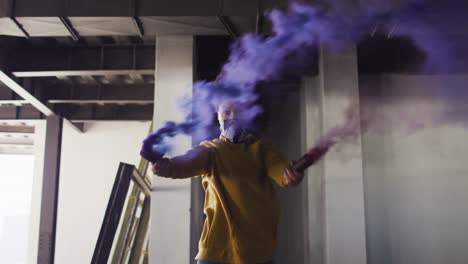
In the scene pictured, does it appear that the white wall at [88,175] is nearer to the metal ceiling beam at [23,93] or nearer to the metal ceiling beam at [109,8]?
the metal ceiling beam at [23,93]

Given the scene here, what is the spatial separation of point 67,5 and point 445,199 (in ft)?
10.5

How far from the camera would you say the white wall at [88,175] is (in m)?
7.51

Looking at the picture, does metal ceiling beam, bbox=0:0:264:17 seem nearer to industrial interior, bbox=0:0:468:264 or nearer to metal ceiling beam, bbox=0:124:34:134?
industrial interior, bbox=0:0:468:264

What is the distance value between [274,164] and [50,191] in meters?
5.55

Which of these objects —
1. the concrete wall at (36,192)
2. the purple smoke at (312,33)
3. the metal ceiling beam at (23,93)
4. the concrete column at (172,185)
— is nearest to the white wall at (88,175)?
the concrete wall at (36,192)

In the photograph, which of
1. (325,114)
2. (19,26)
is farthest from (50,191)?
(325,114)

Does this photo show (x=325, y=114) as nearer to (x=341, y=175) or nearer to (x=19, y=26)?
(x=341, y=175)

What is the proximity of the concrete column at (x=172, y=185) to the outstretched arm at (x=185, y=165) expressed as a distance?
1.51m

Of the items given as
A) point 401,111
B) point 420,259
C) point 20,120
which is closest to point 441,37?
point 401,111

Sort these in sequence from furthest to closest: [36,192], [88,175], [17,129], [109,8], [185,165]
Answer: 1. [17,129]
2. [88,175]
3. [36,192]
4. [109,8]
5. [185,165]

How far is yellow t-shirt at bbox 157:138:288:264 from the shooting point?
75.0 inches

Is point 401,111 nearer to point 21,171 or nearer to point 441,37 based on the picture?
point 441,37

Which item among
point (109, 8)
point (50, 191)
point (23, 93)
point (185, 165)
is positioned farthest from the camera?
point (50, 191)

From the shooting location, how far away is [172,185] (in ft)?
11.4
